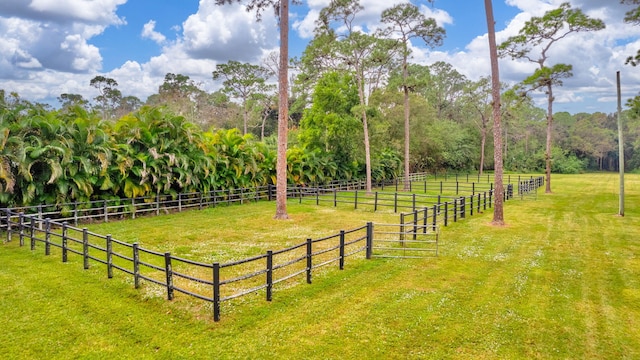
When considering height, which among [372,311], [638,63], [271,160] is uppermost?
[638,63]

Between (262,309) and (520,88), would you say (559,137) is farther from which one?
(262,309)

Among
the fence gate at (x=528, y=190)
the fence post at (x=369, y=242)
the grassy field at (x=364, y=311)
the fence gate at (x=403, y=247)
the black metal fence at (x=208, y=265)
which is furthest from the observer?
the fence gate at (x=528, y=190)

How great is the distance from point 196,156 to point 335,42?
1309 centimetres

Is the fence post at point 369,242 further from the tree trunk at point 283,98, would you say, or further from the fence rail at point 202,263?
the tree trunk at point 283,98

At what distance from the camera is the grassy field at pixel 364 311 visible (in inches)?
211

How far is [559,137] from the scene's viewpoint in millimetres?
68562

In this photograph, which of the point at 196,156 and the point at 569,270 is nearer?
the point at 569,270

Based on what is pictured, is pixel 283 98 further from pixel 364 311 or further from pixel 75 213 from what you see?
pixel 364 311

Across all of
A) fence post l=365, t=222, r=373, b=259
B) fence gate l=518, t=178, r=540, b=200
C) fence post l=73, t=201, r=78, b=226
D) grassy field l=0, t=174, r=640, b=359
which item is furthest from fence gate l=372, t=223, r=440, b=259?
fence gate l=518, t=178, r=540, b=200

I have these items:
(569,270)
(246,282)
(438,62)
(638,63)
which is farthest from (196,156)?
(438,62)

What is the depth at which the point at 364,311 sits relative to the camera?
6562 mm

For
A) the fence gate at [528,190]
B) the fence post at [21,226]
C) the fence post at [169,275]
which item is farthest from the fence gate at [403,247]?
the fence gate at [528,190]

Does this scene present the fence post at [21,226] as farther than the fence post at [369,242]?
Yes

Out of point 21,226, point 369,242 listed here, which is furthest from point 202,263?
point 21,226
